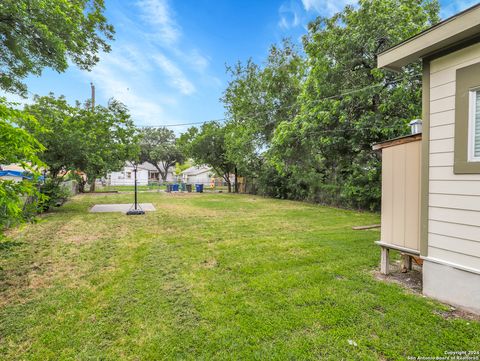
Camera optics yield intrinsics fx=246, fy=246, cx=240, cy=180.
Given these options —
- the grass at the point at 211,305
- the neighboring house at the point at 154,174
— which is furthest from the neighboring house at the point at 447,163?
the neighboring house at the point at 154,174

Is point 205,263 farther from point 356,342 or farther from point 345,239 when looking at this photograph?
point 345,239

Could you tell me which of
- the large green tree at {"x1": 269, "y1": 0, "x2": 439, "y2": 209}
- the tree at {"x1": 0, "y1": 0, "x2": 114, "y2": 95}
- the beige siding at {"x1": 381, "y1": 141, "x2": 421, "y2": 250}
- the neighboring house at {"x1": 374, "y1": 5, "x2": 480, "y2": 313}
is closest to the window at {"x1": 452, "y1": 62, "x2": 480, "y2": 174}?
the neighboring house at {"x1": 374, "y1": 5, "x2": 480, "y2": 313}

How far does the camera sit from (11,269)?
11.2ft

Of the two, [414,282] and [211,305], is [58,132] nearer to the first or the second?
[211,305]

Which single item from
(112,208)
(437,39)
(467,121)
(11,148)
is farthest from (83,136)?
(467,121)

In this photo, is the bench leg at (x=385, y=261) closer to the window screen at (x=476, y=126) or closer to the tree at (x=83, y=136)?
the window screen at (x=476, y=126)

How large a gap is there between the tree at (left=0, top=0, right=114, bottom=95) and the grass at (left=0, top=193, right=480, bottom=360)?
5.14 metres

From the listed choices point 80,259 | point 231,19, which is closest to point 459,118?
point 80,259

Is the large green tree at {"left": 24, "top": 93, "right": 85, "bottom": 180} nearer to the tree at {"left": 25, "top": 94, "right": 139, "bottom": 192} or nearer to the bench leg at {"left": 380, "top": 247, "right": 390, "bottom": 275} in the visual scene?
the tree at {"left": 25, "top": 94, "right": 139, "bottom": 192}

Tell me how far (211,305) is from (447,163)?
9.22 ft

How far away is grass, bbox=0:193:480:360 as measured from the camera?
6.17 feet

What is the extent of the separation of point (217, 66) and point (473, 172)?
18.0 meters

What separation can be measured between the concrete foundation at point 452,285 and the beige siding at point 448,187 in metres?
0.10

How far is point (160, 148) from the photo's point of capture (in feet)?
124
